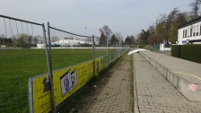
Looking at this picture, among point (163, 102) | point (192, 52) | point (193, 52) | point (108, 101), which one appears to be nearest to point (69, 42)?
point (108, 101)

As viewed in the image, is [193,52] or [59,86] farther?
[193,52]

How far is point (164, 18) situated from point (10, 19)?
7133cm

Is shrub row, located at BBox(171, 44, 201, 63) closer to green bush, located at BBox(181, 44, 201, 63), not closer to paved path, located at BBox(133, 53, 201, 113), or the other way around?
green bush, located at BBox(181, 44, 201, 63)

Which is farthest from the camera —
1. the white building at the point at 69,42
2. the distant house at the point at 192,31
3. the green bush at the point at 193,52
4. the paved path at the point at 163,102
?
the distant house at the point at 192,31

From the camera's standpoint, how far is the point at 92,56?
937 cm

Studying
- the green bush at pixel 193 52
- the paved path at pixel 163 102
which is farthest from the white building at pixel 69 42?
the green bush at pixel 193 52

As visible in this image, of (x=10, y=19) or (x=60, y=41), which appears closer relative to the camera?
(x=10, y=19)

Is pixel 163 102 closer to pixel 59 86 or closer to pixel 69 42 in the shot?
pixel 59 86

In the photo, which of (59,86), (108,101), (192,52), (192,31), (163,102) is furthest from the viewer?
(192,31)

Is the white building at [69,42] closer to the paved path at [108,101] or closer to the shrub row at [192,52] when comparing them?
the paved path at [108,101]

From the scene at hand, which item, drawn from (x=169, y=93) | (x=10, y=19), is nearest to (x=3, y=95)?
(x=10, y=19)

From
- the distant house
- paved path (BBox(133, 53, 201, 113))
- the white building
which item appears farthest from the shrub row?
the distant house

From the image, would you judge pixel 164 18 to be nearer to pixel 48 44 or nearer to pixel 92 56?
pixel 92 56

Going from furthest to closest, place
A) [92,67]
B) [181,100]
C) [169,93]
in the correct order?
[92,67], [169,93], [181,100]
